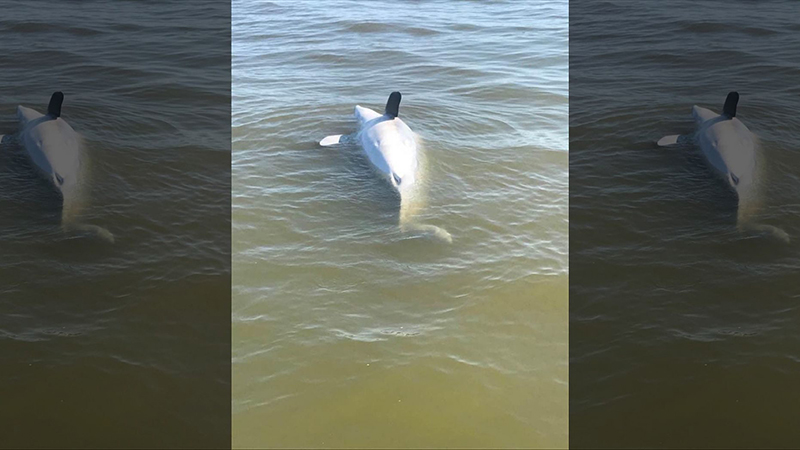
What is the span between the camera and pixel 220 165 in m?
11.5

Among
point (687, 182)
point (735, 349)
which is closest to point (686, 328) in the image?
point (735, 349)

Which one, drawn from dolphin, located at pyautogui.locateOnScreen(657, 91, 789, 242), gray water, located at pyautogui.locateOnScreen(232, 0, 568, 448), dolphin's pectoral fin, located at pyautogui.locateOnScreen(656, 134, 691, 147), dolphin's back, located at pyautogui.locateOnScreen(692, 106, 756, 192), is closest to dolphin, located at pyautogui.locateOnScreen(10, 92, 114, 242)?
gray water, located at pyautogui.locateOnScreen(232, 0, 568, 448)

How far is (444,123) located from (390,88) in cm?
211

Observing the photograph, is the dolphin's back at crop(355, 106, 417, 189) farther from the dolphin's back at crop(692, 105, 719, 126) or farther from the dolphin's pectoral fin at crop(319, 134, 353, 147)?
the dolphin's back at crop(692, 105, 719, 126)

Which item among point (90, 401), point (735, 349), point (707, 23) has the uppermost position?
point (707, 23)

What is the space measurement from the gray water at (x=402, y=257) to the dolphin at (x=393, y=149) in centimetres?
17

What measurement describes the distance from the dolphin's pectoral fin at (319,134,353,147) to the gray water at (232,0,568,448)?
0.55ft

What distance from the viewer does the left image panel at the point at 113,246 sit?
22.3 feet

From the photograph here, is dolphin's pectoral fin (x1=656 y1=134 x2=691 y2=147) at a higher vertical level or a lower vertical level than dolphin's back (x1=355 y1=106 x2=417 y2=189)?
higher

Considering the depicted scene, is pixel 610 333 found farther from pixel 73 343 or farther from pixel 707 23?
pixel 707 23

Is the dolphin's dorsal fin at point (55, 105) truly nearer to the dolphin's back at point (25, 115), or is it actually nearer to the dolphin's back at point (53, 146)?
the dolphin's back at point (53, 146)

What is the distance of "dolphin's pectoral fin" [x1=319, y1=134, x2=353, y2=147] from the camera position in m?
12.1

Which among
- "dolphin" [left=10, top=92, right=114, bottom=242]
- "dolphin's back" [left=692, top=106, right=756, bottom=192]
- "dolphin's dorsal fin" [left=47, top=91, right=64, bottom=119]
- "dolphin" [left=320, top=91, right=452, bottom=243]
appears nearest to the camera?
"dolphin" [left=10, top=92, right=114, bottom=242]

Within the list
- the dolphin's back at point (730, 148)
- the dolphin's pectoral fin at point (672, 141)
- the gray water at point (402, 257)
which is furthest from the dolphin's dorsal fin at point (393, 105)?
the dolphin's back at point (730, 148)
